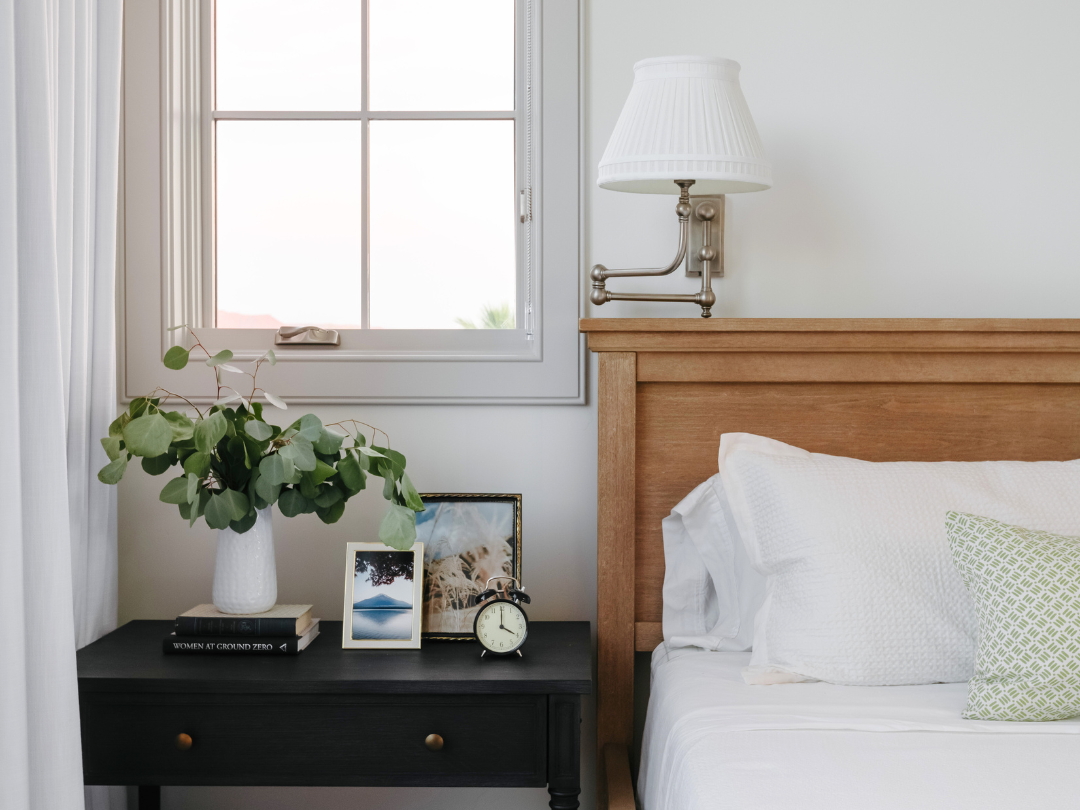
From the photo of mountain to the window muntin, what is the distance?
0.55 meters

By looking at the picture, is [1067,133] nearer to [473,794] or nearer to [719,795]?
[719,795]

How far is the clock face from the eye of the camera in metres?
1.32

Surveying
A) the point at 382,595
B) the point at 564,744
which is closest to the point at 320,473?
the point at 382,595

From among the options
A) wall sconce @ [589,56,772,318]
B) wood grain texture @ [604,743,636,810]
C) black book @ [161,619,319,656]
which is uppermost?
wall sconce @ [589,56,772,318]

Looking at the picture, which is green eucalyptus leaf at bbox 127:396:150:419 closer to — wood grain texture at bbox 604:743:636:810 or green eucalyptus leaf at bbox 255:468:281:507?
green eucalyptus leaf at bbox 255:468:281:507

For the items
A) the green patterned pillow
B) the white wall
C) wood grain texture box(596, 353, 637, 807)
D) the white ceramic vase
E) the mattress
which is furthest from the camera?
the white wall

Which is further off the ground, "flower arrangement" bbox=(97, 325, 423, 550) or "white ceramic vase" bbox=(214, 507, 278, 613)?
"flower arrangement" bbox=(97, 325, 423, 550)

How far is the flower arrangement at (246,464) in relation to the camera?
1.28 meters

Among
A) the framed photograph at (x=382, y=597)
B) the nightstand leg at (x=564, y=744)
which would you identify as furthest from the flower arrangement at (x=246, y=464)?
the nightstand leg at (x=564, y=744)

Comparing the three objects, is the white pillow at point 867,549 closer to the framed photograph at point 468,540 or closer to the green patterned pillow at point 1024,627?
the green patterned pillow at point 1024,627

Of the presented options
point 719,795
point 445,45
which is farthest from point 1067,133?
point 719,795

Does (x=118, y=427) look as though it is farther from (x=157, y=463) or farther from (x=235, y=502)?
(x=235, y=502)

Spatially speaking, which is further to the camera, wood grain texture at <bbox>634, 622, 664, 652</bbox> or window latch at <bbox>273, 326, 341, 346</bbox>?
window latch at <bbox>273, 326, 341, 346</bbox>

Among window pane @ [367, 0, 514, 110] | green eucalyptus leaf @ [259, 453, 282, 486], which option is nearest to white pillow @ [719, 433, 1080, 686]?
green eucalyptus leaf @ [259, 453, 282, 486]
